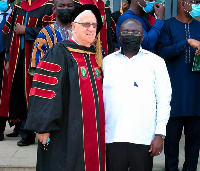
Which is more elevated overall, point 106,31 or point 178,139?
point 106,31

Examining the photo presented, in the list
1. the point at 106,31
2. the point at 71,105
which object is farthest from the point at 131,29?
the point at 106,31

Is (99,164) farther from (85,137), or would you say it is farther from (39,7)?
(39,7)

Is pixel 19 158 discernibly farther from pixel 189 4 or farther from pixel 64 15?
pixel 189 4

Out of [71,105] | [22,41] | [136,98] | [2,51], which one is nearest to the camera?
[71,105]

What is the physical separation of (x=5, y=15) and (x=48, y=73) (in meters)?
3.19

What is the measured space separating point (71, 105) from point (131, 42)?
0.71 metres

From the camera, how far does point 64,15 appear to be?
4.69 meters

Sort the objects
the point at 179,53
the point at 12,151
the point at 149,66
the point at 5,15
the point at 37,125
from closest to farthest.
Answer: the point at 37,125
the point at 149,66
the point at 179,53
the point at 12,151
the point at 5,15

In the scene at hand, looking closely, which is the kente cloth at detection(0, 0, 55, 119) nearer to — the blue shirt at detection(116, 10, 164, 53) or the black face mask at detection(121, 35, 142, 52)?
the blue shirt at detection(116, 10, 164, 53)

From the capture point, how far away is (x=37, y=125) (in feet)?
10.5

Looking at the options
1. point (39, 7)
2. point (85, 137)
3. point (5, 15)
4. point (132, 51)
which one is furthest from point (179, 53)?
point (5, 15)

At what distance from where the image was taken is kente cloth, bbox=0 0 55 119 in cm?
551

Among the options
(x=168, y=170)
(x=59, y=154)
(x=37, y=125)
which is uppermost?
(x=37, y=125)

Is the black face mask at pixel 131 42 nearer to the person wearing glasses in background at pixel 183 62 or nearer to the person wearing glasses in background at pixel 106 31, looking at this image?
the person wearing glasses in background at pixel 183 62
